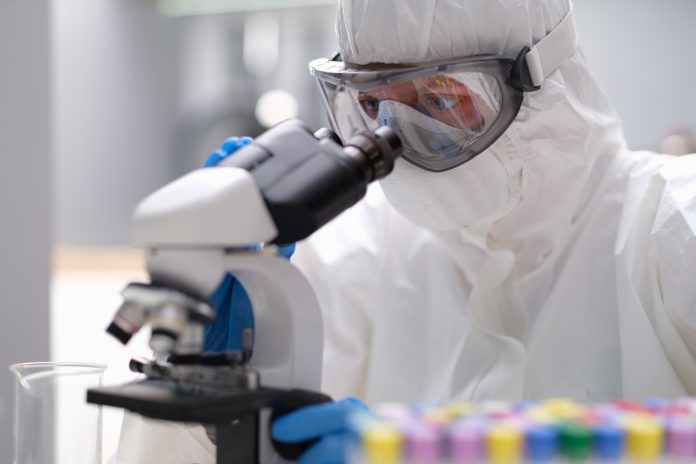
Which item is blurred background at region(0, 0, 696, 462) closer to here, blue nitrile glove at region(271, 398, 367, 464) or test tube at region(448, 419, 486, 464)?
blue nitrile glove at region(271, 398, 367, 464)

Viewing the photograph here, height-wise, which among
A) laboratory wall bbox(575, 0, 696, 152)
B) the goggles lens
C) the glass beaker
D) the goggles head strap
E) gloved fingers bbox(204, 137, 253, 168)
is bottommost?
the glass beaker

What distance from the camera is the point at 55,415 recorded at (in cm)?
106

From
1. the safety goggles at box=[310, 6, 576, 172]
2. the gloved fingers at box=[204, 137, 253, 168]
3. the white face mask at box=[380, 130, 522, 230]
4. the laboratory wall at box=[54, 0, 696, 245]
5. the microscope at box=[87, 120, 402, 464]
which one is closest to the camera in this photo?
the microscope at box=[87, 120, 402, 464]

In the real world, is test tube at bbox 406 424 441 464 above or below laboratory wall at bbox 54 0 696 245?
below

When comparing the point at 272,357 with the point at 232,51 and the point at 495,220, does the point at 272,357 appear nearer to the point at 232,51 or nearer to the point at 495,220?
the point at 495,220

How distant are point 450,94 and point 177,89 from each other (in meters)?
5.04

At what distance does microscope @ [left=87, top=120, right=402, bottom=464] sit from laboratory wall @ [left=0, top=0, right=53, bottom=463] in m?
1.87

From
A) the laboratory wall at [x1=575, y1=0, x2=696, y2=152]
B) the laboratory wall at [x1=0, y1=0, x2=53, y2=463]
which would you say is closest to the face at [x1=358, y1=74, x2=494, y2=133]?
the laboratory wall at [x1=0, y1=0, x2=53, y2=463]

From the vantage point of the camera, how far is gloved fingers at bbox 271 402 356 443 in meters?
0.93

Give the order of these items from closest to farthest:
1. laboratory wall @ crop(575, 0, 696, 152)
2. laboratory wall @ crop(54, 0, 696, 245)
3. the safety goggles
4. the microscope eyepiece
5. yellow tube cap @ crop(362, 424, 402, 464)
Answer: yellow tube cap @ crop(362, 424, 402, 464) < the microscope eyepiece < the safety goggles < laboratory wall @ crop(575, 0, 696, 152) < laboratory wall @ crop(54, 0, 696, 245)

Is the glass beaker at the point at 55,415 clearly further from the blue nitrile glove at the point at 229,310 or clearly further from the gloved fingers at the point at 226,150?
the gloved fingers at the point at 226,150

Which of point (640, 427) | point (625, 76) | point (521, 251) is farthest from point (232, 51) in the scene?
point (640, 427)

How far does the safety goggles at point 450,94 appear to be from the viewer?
131 cm

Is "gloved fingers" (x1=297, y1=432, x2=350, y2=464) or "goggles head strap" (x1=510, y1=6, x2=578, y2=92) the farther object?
"goggles head strap" (x1=510, y1=6, x2=578, y2=92)
